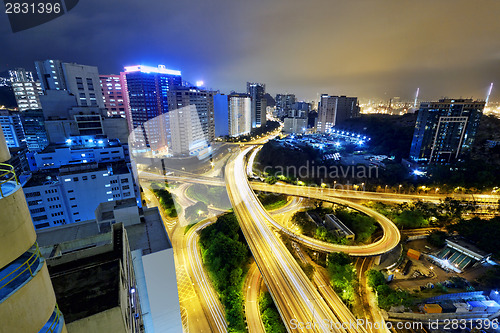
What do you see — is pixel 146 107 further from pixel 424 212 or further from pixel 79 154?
pixel 424 212

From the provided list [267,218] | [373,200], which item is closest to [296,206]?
[267,218]

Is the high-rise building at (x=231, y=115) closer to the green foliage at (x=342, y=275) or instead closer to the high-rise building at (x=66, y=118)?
the high-rise building at (x=66, y=118)

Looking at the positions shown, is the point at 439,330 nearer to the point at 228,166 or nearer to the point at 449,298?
the point at 449,298

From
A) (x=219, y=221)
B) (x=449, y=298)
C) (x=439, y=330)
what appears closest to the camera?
(x=439, y=330)

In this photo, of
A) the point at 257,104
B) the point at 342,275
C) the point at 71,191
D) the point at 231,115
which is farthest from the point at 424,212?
the point at 257,104

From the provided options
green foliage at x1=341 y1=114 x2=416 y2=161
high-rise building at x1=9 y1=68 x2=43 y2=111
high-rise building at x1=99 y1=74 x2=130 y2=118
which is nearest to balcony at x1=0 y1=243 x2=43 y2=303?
high-rise building at x1=99 y1=74 x2=130 y2=118

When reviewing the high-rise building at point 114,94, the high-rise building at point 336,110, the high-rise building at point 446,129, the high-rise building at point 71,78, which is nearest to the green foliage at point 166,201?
the high-rise building at point 71,78
